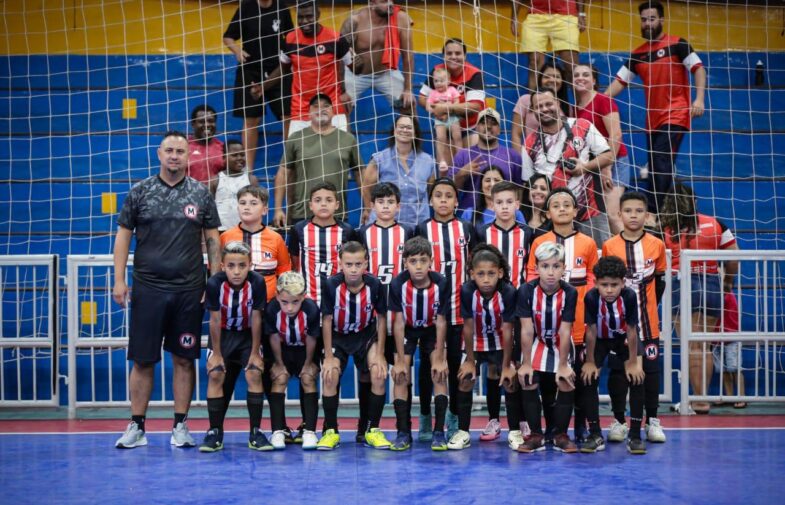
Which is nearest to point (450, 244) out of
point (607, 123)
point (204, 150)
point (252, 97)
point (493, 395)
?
point (493, 395)

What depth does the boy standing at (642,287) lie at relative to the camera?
6.73m

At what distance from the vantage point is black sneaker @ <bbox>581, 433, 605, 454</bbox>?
6.45m

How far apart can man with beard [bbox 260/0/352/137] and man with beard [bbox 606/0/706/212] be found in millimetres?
2747

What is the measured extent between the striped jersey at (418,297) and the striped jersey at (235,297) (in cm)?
87

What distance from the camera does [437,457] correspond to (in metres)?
6.31

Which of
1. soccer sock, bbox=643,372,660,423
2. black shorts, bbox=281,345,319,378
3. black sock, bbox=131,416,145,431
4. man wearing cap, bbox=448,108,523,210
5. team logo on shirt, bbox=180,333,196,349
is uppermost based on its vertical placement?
man wearing cap, bbox=448,108,523,210

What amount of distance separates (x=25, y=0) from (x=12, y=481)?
8202 millimetres

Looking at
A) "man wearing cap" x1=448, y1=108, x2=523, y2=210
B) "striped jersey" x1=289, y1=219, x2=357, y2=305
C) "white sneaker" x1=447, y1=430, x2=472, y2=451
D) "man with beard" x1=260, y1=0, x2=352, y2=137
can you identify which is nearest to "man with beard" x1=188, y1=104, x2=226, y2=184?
"man with beard" x1=260, y1=0, x2=352, y2=137

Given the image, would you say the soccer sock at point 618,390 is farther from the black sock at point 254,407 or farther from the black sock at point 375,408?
the black sock at point 254,407

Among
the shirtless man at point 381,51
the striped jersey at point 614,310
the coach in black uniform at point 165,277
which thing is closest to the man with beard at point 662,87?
the shirtless man at point 381,51

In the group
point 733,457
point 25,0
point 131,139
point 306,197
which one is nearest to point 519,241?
point 733,457

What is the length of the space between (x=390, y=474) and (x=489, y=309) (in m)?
1.37

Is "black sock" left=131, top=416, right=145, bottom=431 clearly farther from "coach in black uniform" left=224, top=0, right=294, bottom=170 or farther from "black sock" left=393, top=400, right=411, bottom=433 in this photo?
"coach in black uniform" left=224, top=0, right=294, bottom=170

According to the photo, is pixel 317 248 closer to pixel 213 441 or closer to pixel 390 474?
pixel 213 441
